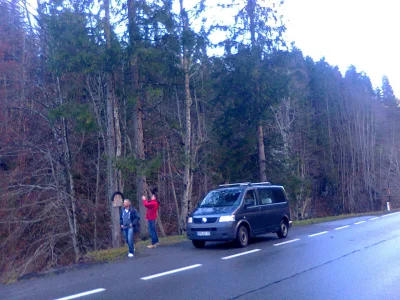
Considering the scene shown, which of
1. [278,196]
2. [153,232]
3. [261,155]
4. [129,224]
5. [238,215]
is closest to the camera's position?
[129,224]

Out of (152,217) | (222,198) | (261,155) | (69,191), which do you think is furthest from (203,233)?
(261,155)

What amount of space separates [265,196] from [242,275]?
7.29m

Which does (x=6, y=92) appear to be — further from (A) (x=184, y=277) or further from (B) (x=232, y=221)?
(A) (x=184, y=277)

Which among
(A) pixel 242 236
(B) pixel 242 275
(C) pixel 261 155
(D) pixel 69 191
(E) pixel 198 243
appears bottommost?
(B) pixel 242 275

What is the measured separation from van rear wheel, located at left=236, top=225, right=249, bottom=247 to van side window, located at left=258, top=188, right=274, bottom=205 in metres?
1.65

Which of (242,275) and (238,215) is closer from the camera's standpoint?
(242,275)

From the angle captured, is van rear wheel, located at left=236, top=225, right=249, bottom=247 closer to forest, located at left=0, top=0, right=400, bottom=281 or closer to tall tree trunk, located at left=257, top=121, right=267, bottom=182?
forest, located at left=0, top=0, right=400, bottom=281

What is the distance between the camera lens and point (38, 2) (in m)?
21.2

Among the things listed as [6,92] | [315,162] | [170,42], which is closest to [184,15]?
[170,42]

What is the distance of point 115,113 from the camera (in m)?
21.2

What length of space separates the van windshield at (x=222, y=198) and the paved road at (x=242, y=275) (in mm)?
1484

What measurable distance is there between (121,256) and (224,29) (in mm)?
14821

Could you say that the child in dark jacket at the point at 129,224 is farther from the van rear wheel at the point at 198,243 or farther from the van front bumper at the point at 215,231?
the van rear wheel at the point at 198,243

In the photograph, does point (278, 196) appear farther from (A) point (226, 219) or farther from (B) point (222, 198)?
(A) point (226, 219)
